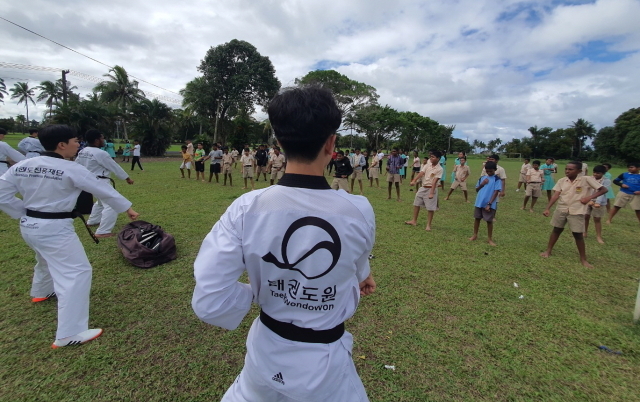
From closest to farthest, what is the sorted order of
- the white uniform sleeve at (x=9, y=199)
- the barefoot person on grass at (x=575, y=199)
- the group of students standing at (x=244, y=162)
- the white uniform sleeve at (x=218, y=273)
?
the white uniform sleeve at (x=218, y=273) → the white uniform sleeve at (x=9, y=199) → the barefoot person on grass at (x=575, y=199) → the group of students standing at (x=244, y=162)

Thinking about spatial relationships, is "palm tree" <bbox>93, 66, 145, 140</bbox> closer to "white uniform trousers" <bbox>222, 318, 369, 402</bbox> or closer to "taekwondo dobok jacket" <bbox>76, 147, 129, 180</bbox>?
"taekwondo dobok jacket" <bbox>76, 147, 129, 180</bbox>

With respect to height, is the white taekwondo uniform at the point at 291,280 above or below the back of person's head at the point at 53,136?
below

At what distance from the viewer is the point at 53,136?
2.80 meters

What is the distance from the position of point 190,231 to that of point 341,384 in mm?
5662

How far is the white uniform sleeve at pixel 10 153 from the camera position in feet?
19.8

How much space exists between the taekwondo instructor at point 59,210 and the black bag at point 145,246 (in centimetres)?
150

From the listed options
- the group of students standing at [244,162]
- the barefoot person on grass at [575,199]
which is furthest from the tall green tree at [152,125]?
the barefoot person on grass at [575,199]

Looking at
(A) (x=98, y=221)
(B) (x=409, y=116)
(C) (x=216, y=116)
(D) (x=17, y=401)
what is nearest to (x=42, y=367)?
(D) (x=17, y=401)

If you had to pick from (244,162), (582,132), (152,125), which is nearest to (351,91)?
(152,125)

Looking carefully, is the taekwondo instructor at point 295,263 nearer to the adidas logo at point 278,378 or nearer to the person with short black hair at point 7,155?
the adidas logo at point 278,378

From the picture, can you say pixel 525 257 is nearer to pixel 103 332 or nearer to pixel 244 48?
pixel 103 332

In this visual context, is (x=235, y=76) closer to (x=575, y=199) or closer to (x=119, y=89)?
(x=119, y=89)

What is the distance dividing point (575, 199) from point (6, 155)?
1092 cm

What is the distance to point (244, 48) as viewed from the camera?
3086 centimetres
